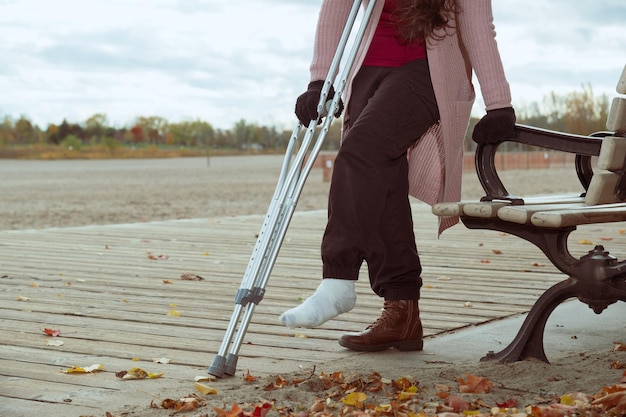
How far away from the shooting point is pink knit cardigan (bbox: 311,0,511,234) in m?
3.50

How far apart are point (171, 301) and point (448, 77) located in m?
2.13

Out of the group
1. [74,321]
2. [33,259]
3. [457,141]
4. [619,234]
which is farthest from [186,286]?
[619,234]

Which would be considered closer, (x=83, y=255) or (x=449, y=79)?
(x=449, y=79)

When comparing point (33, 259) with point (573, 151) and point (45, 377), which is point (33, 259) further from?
point (573, 151)

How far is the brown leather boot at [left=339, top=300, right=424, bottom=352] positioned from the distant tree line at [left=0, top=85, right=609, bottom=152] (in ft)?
213

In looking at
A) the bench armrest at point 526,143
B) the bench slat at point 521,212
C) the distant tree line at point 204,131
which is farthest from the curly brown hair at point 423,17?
the distant tree line at point 204,131

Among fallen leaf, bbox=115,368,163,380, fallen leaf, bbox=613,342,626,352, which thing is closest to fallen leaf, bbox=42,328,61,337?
fallen leaf, bbox=115,368,163,380

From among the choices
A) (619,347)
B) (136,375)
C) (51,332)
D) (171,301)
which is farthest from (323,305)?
(171,301)

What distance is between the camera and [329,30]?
380cm

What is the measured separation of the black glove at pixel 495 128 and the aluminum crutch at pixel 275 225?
20.2 inches

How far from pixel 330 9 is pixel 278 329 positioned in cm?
140

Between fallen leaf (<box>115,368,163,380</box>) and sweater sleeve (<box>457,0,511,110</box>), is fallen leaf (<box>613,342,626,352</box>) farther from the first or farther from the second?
fallen leaf (<box>115,368,163,380</box>)

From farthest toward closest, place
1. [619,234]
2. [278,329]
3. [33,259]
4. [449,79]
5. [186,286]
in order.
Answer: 1. [619,234]
2. [33,259]
3. [186,286]
4. [278,329]
5. [449,79]

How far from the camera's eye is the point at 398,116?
3.46 m
